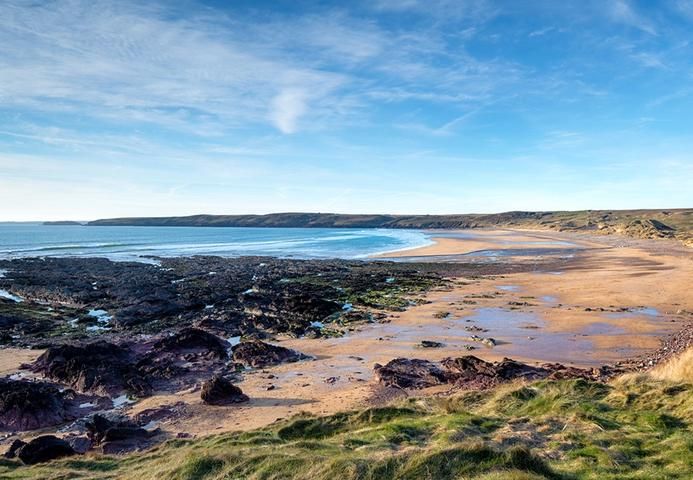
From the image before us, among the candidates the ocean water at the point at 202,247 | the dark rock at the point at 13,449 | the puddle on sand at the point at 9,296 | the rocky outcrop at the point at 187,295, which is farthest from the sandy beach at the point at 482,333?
the ocean water at the point at 202,247

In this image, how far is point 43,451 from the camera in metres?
11.1

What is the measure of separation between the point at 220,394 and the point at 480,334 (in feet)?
45.8

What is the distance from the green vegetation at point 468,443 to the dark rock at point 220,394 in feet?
11.7

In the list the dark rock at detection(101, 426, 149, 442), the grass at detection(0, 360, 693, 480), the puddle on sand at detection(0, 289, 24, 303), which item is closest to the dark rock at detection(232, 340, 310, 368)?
the dark rock at detection(101, 426, 149, 442)

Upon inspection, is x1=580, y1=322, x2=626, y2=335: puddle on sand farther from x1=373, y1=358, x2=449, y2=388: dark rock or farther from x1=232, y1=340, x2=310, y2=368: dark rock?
x1=232, y1=340, x2=310, y2=368: dark rock

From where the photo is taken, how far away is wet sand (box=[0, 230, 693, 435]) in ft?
50.2

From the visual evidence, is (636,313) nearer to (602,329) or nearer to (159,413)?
(602,329)

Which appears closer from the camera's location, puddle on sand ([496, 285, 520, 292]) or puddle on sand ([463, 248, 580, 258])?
puddle on sand ([496, 285, 520, 292])

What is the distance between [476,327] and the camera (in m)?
25.2

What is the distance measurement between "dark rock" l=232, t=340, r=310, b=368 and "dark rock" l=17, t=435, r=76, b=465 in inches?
345

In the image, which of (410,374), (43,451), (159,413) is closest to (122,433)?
(43,451)

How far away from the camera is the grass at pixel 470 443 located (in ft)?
26.1

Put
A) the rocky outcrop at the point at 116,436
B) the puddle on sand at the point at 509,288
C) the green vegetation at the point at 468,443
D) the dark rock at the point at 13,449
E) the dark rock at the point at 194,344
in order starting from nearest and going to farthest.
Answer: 1. the green vegetation at the point at 468,443
2. the dark rock at the point at 13,449
3. the rocky outcrop at the point at 116,436
4. the dark rock at the point at 194,344
5. the puddle on sand at the point at 509,288

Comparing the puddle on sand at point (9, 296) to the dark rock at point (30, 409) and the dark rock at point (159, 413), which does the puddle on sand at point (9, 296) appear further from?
the dark rock at point (159, 413)
